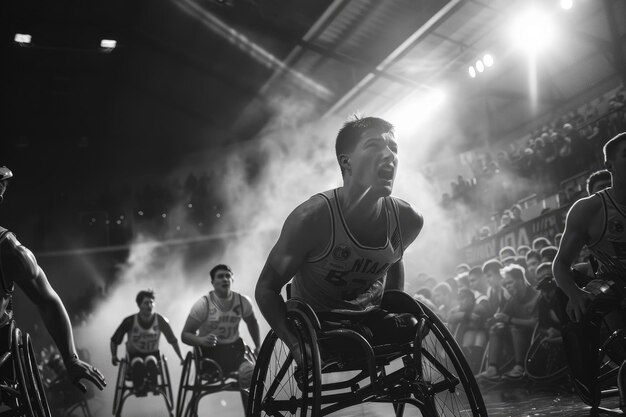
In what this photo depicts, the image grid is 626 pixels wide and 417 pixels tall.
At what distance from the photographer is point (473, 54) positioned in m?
16.2

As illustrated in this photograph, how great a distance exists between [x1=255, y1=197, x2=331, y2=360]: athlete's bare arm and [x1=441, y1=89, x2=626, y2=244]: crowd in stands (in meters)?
8.31

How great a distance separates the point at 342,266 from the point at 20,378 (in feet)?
5.05

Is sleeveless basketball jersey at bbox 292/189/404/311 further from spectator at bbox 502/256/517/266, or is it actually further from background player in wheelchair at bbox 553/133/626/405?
spectator at bbox 502/256/517/266

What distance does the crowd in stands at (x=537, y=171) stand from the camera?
10891 mm

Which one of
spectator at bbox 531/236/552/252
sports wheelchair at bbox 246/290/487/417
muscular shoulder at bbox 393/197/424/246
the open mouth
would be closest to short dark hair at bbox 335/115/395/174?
the open mouth

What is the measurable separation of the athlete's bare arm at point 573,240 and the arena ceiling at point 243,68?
1090cm

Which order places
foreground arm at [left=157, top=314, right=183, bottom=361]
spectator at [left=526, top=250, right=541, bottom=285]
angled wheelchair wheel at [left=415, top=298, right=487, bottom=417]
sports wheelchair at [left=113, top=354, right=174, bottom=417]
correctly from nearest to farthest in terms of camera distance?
angled wheelchair wheel at [left=415, top=298, right=487, bottom=417], spectator at [left=526, top=250, right=541, bottom=285], sports wheelchair at [left=113, top=354, right=174, bottom=417], foreground arm at [left=157, top=314, right=183, bottom=361]

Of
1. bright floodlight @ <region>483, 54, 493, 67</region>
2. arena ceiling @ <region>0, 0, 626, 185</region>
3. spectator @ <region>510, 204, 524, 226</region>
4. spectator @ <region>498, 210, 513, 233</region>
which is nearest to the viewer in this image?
spectator @ <region>498, 210, 513, 233</region>

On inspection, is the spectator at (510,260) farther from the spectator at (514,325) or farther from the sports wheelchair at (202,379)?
the sports wheelchair at (202,379)

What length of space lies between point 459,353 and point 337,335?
1.74 feet

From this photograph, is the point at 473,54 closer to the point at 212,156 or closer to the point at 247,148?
the point at 247,148

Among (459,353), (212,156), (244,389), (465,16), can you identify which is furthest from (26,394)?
(212,156)

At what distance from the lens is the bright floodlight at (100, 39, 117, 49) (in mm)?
18781

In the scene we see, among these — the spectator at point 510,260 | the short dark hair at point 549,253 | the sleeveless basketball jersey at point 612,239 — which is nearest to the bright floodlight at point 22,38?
the spectator at point 510,260
